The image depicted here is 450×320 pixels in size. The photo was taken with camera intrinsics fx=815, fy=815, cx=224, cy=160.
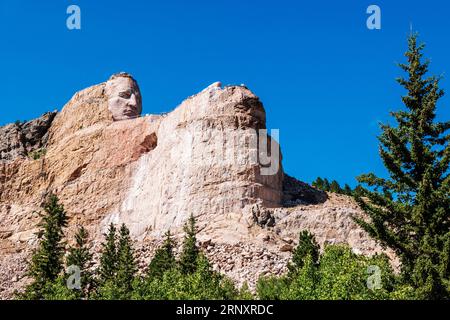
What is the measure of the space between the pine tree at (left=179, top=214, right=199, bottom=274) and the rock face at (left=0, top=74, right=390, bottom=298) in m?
1.25

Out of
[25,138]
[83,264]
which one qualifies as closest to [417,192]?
[83,264]

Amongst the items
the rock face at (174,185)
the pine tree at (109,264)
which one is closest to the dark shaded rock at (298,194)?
the rock face at (174,185)

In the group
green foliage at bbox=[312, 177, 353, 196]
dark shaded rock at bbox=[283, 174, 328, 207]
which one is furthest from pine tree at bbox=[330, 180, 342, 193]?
dark shaded rock at bbox=[283, 174, 328, 207]

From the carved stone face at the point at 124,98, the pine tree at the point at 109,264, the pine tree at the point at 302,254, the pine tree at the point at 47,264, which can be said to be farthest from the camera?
the carved stone face at the point at 124,98

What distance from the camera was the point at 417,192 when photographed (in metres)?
26.3

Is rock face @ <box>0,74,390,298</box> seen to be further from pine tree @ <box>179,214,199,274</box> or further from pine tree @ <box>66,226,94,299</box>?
pine tree @ <box>66,226,94,299</box>

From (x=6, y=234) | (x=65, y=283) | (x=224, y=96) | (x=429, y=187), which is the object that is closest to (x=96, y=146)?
(x=6, y=234)

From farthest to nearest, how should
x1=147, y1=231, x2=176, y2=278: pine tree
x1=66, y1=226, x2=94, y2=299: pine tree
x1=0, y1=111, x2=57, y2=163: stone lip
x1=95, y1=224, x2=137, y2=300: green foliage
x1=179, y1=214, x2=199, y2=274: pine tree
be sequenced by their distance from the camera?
x1=0, y1=111, x2=57, y2=163: stone lip < x1=66, y1=226, x2=94, y2=299: pine tree < x1=179, y1=214, x2=199, y2=274: pine tree < x1=147, y1=231, x2=176, y2=278: pine tree < x1=95, y1=224, x2=137, y2=300: green foliage

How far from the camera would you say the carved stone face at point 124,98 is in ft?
217

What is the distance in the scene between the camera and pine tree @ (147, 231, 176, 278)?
4105 cm

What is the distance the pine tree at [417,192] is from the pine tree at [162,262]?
1623cm

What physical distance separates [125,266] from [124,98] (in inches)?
1023

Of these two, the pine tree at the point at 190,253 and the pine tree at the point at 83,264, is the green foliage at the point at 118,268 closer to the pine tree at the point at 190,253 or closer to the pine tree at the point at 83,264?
the pine tree at the point at 83,264

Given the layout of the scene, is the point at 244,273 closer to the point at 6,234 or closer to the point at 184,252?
the point at 184,252
